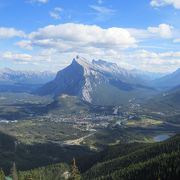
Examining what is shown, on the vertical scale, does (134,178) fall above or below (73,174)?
below

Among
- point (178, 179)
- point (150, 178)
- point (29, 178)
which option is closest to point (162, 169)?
point (150, 178)

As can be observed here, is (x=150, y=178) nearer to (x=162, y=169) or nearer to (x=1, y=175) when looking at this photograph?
(x=162, y=169)

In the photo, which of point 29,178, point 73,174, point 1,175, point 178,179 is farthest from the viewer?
point 1,175

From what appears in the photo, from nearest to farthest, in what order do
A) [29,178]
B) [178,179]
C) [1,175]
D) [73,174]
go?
[73,174], [29,178], [178,179], [1,175]

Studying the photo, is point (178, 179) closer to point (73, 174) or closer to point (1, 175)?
point (73, 174)

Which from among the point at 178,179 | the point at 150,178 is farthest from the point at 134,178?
the point at 178,179

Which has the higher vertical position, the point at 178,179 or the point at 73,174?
the point at 73,174

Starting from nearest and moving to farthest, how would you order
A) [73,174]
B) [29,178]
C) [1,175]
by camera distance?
[73,174] < [29,178] < [1,175]

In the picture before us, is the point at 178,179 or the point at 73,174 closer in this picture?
the point at 73,174

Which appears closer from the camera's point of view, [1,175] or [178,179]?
[178,179]
